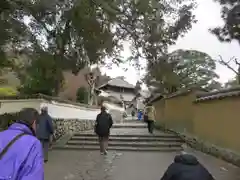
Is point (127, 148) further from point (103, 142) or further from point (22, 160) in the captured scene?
point (22, 160)

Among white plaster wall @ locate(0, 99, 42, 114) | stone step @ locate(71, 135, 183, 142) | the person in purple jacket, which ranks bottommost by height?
the person in purple jacket

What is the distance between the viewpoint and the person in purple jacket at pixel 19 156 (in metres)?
2.83

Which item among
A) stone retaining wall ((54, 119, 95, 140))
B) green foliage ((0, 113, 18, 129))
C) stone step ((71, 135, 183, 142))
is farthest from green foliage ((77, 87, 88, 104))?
green foliage ((0, 113, 18, 129))

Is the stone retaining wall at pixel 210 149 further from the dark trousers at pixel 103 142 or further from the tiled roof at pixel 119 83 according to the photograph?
the tiled roof at pixel 119 83

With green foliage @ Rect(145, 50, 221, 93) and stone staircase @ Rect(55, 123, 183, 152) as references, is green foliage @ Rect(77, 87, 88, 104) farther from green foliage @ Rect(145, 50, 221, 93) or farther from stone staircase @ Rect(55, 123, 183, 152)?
stone staircase @ Rect(55, 123, 183, 152)

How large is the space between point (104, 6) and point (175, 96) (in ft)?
27.3

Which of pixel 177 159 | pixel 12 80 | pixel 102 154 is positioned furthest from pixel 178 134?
pixel 12 80

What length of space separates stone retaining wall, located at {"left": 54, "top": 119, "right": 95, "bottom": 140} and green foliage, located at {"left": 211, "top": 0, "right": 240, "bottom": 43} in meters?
8.11

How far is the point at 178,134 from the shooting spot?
1769 centimetres

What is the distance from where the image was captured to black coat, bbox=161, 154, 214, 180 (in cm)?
396

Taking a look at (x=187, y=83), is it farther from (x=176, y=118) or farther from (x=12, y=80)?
(x=176, y=118)

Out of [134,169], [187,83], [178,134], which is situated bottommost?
[134,169]

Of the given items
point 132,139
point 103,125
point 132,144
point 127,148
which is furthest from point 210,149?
point 132,139

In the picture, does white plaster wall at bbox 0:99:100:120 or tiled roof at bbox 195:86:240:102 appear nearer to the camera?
tiled roof at bbox 195:86:240:102
